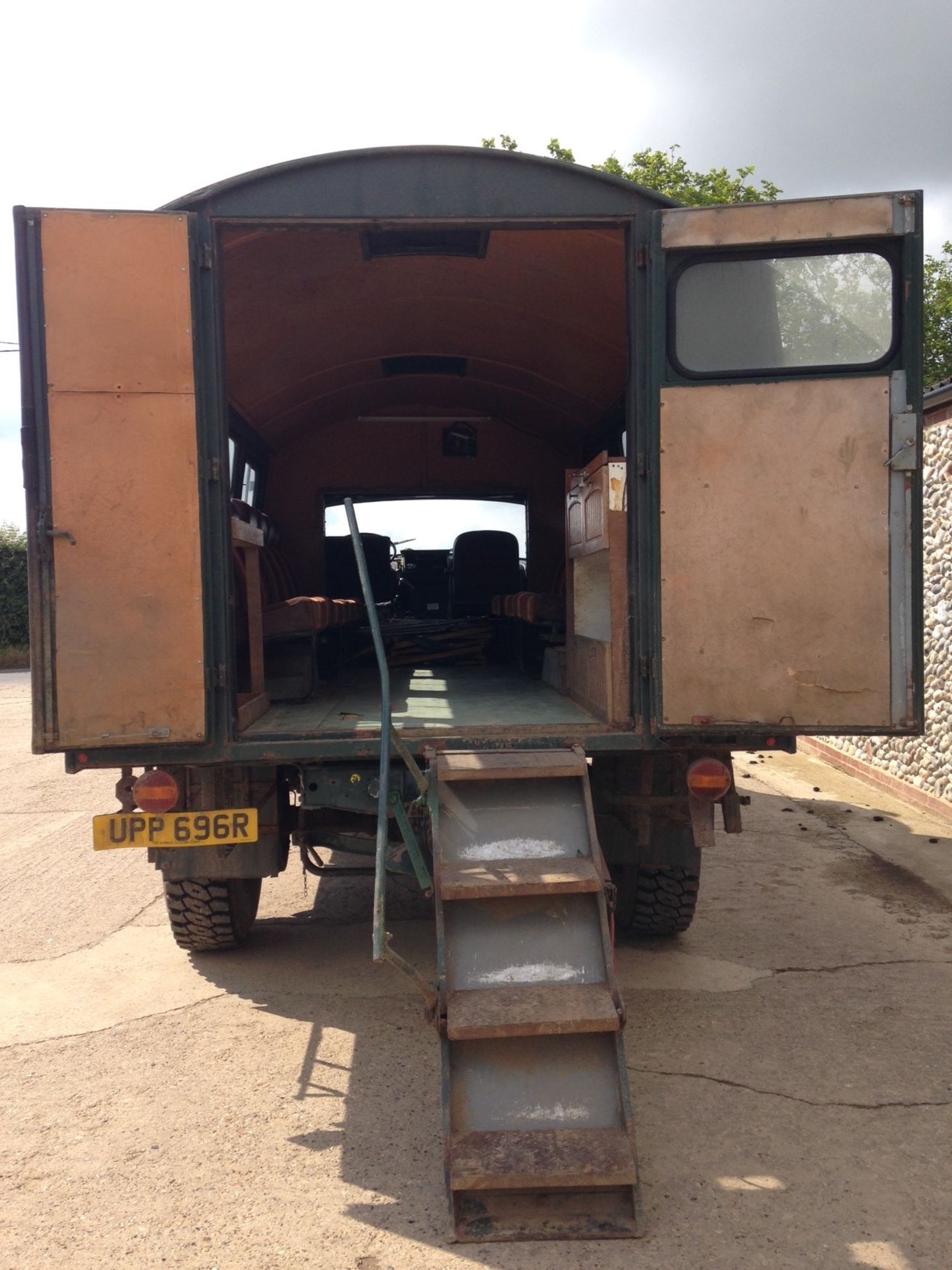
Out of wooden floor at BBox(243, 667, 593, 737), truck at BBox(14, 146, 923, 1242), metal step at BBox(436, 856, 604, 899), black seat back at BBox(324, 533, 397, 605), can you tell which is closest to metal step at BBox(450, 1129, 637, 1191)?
truck at BBox(14, 146, 923, 1242)

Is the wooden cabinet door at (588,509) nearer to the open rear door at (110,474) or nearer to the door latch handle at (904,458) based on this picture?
the door latch handle at (904,458)

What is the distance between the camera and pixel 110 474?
382 centimetres

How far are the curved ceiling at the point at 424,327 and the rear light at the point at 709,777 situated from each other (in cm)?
212

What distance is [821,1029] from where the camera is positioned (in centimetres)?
409

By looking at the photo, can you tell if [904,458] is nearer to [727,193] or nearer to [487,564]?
[487,564]

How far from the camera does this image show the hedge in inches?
964

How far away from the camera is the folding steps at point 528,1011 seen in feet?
9.32

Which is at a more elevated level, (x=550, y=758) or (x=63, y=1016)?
(x=550, y=758)

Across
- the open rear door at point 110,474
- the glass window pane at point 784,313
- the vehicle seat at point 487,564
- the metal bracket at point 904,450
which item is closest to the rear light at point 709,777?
the metal bracket at point 904,450

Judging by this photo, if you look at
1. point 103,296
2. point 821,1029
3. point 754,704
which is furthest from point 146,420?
point 821,1029

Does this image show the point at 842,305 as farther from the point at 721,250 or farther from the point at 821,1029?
the point at 821,1029

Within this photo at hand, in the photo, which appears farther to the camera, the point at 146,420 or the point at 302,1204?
the point at 146,420

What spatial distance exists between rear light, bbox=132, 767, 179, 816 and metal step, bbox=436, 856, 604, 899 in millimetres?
1301

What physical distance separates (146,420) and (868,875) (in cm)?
504
